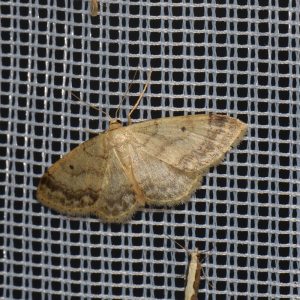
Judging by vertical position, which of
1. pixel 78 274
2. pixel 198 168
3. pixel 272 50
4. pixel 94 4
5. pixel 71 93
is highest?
pixel 94 4

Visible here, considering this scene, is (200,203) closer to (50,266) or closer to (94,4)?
(50,266)

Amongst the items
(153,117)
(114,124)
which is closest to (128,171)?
(114,124)

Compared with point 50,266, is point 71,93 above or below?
above

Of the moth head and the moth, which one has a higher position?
the moth head

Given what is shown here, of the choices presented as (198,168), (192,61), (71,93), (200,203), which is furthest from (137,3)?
(200,203)

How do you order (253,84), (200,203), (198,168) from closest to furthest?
1. (198,168)
2. (253,84)
3. (200,203)
